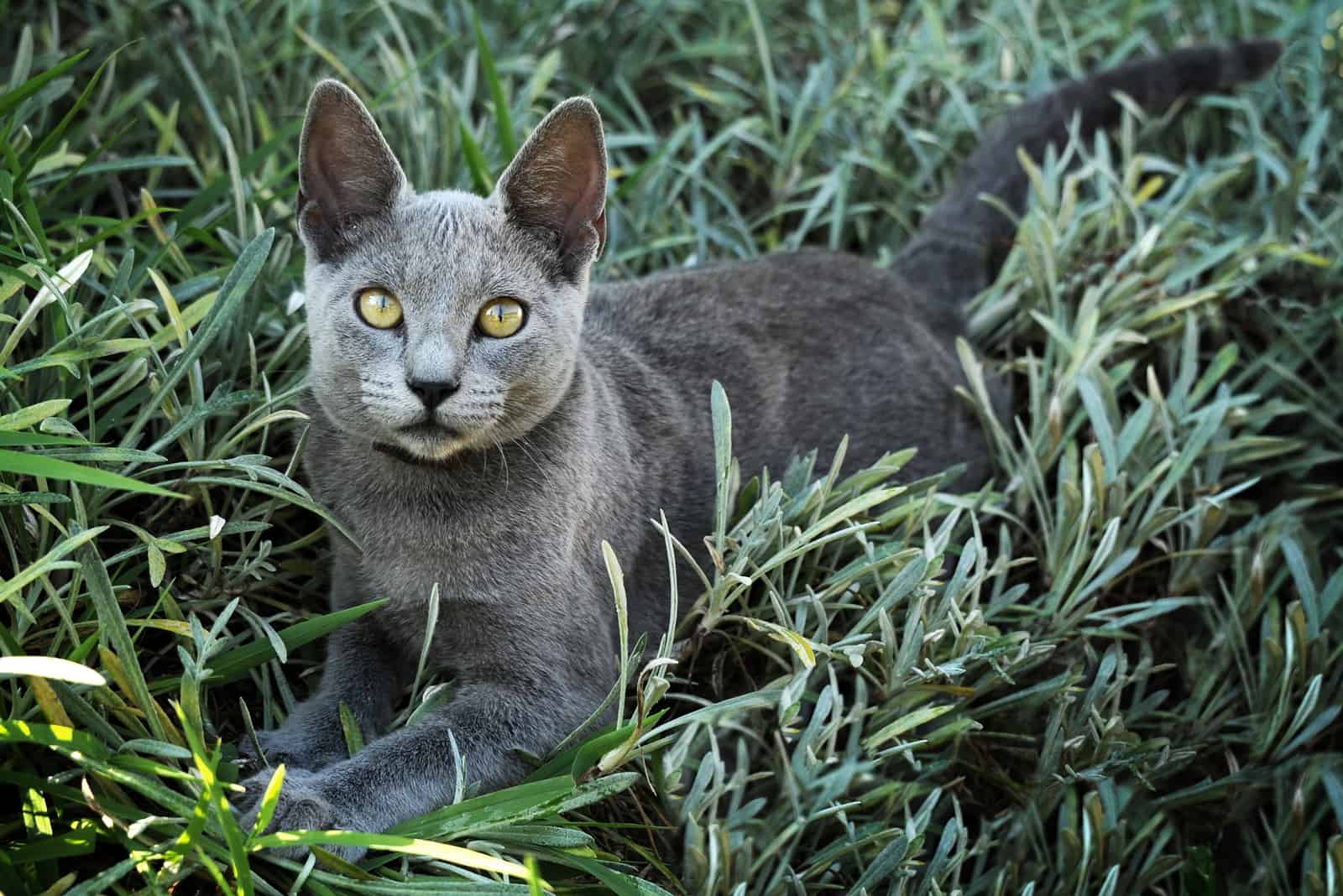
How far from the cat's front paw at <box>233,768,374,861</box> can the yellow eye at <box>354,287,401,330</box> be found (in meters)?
0.69

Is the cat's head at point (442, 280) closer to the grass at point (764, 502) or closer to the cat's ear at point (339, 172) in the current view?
the cat's ear at point (339, 172)

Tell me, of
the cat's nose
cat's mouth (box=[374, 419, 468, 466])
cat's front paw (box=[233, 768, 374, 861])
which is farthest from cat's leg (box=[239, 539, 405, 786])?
the cat's nose

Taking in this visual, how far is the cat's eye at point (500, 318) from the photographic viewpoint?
1.93 metres

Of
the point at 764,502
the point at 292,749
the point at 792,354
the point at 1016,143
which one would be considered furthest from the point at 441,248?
the point at 1016,143

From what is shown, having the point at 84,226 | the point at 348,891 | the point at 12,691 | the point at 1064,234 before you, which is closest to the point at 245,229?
the point at 84,226

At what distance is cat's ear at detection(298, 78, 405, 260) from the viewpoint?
1.93 m

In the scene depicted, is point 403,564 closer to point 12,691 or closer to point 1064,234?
point 12,691

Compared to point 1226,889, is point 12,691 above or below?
above

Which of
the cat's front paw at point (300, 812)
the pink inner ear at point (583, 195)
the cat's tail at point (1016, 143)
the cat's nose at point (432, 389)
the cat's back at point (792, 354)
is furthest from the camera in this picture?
the cat's tail at point (1016, 143)

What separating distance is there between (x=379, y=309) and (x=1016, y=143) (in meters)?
2.05

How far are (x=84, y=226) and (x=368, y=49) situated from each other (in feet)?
3.60

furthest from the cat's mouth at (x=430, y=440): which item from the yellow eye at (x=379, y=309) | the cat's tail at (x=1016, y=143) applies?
the cat's tail at (x=1016, y=143)

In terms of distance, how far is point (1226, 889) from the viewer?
2455 millimetres

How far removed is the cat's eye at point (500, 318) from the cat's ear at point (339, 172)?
26 cm
